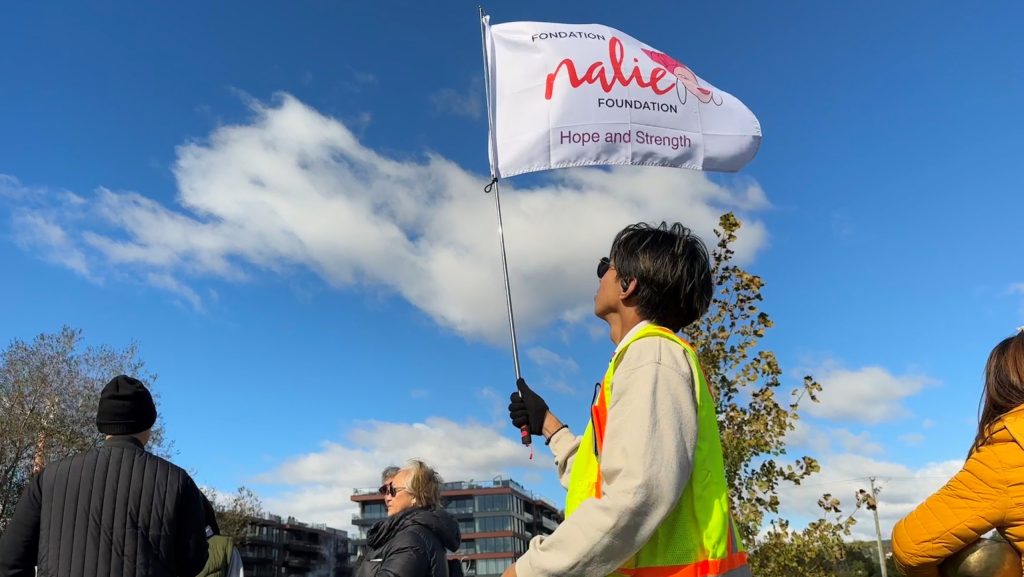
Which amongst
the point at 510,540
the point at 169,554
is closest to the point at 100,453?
the point at 169,554

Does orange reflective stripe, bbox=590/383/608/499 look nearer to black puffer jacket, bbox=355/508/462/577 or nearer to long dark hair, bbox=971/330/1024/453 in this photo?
long dark hair, bbox=971/330/1024/453

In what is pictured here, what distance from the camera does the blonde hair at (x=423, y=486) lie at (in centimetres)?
522

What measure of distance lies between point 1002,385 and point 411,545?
3.24m

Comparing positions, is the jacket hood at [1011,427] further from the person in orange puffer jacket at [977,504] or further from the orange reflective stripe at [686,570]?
the orange reflective stripe at [686,570]

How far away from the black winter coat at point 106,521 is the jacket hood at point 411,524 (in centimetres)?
149

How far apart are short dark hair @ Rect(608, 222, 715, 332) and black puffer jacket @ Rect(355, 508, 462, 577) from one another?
2837mm

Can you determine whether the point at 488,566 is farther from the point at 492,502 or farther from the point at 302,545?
the point at 302,545

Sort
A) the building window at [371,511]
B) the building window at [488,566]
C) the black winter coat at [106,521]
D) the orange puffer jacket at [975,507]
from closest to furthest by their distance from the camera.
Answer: the orange puffer jacket at [975,507] < the black winter coat at [106,521] < the building window at [488,566] < the building window at [371,511]

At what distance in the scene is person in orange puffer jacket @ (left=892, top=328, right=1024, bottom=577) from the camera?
7.98 ft

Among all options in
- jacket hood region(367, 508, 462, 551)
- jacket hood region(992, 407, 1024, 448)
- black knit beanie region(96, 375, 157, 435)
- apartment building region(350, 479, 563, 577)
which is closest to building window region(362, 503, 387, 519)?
apartment building region(350, 479, 563, 577)

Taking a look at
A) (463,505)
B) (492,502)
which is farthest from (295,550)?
(492,502)

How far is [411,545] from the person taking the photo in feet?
15.2

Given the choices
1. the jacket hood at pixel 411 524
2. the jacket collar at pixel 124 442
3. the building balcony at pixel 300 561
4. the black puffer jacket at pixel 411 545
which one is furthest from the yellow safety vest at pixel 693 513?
the building balcony at pixel 300 561

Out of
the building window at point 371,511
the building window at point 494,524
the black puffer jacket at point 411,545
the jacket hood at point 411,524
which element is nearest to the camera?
the black puffer jacket at point 411,545
